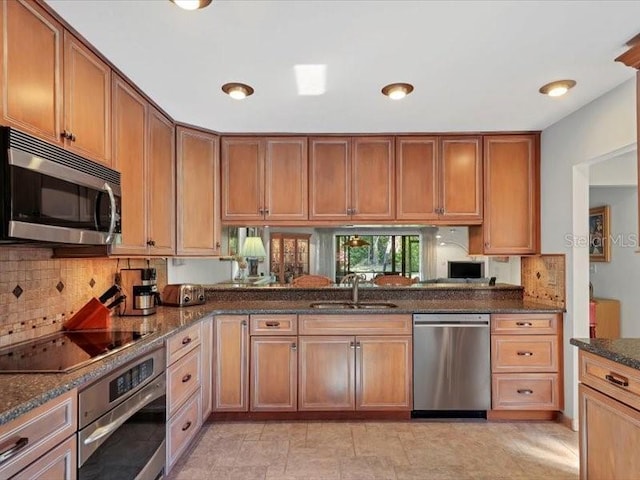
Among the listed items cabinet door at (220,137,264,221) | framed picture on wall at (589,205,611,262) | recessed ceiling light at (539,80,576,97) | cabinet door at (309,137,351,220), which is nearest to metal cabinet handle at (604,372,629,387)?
recessed ceiling light at (539,80,576,97)

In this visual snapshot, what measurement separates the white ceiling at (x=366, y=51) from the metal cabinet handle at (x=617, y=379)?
1.56 metres

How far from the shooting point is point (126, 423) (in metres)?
1.76

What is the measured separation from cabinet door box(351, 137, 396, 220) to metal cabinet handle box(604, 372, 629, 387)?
197 centimetres

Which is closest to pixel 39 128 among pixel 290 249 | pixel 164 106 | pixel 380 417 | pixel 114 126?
pixel 114 126

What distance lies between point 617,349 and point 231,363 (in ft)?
8.07

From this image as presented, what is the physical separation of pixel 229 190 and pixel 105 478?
7.55ft

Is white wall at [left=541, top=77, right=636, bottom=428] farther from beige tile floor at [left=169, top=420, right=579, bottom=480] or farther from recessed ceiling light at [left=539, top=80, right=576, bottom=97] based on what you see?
beige tile floor at [left=169, top=420, right=579, bottom=480]

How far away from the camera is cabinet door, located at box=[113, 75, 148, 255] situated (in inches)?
90.8

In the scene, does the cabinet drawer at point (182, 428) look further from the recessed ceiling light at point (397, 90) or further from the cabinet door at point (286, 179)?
the recessed ceiling light at point (397, 90)

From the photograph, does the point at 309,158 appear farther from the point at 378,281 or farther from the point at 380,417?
the point at 380,417

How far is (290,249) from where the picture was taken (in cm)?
605

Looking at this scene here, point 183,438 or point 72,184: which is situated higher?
point 72,184

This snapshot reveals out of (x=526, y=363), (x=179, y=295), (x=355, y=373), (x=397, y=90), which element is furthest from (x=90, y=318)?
(x=526, y=363)

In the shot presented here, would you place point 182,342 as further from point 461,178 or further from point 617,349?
point 461,178
